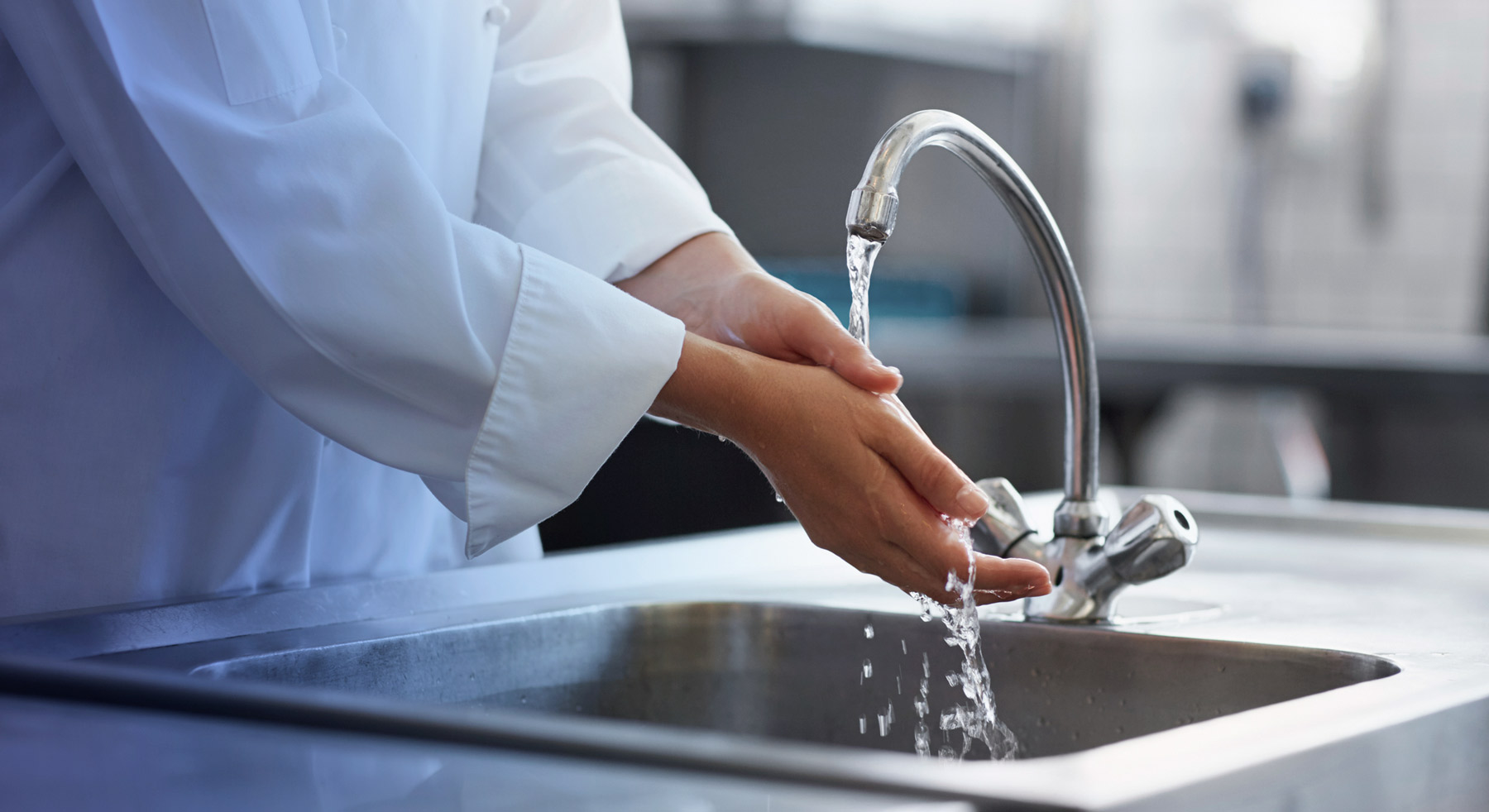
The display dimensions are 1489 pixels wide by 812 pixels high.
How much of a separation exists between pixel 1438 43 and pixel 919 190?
135cm

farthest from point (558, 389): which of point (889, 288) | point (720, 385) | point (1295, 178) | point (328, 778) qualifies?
point (1295, 178)

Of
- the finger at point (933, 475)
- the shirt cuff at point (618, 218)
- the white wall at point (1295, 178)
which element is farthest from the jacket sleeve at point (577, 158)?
the white wall at point (1295, 178)

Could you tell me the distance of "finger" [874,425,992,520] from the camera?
29.4 inches

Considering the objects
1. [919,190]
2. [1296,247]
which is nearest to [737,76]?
[919,190]

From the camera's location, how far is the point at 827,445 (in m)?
0.76

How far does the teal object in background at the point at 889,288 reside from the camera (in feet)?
11.8

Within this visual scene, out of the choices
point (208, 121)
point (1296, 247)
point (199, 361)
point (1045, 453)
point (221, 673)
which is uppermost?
point (208, 121)

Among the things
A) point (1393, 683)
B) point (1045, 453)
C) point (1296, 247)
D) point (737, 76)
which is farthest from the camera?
point (1296, 247)

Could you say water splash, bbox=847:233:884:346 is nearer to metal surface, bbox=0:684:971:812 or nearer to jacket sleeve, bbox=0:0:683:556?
jacket sleeve, bbox=0:0:683:556

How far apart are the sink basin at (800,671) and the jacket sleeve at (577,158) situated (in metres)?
0.24

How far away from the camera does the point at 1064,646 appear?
892mm

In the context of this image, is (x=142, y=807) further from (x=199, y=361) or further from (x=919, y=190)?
(x=919, y=190)

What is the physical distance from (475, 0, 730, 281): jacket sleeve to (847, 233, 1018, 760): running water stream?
7.2 inches

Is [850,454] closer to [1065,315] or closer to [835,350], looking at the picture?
[835,350]
